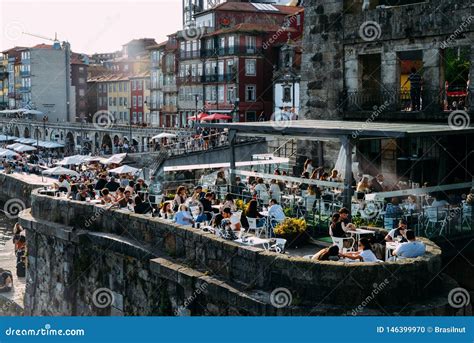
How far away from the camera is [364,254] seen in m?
13.0

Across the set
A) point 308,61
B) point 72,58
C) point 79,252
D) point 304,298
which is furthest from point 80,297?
point 72,58

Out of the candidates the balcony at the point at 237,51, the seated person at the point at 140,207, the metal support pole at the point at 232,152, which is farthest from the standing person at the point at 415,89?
the balcony at the point at 237,51

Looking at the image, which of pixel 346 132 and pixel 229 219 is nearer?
pixel 229 219

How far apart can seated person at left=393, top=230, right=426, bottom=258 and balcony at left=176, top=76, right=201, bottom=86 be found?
6086 centimetres

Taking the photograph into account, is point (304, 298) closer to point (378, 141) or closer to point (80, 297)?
point (80, 297)

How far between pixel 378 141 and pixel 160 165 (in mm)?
14088

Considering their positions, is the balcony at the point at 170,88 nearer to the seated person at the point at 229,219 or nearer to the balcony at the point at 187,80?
the balcony at the point at 187,80

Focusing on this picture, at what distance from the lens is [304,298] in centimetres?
1277

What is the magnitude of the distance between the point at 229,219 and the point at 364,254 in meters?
3.84

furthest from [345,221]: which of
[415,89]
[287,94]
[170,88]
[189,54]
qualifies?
[170,88]

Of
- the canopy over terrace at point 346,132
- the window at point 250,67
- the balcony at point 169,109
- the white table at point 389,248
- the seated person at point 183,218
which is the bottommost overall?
the white table at point 389,248

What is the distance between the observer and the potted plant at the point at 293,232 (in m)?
16.1

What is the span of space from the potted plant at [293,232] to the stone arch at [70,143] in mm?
70004

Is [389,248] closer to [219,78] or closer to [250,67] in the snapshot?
[250,67]
